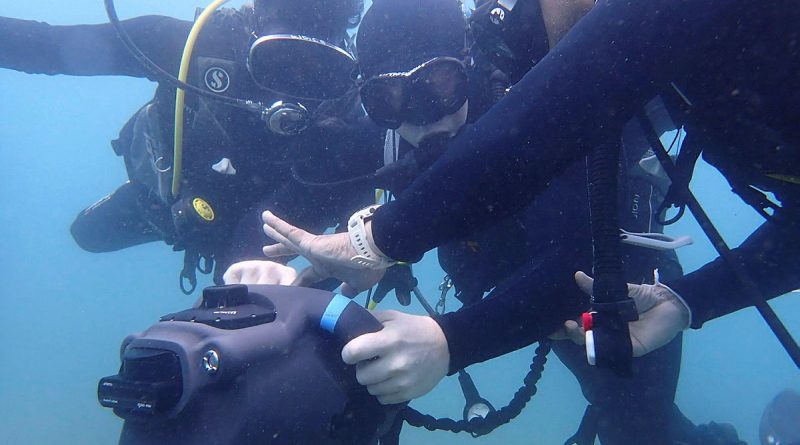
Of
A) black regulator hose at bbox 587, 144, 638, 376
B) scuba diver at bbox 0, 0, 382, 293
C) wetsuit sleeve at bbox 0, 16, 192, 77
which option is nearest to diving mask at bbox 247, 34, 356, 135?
scuba diver at bbox 0, 0, 382, 293

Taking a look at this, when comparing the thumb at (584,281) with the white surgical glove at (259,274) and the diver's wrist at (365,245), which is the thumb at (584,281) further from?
the white surgical glove at (259,274)

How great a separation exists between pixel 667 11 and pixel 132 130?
5.46 metres

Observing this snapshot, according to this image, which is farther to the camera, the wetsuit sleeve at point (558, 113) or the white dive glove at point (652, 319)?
the white dive glove at point (652, 319)

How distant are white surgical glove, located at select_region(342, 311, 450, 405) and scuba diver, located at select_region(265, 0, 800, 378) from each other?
0.77 feet

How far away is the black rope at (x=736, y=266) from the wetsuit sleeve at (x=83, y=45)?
159 inches

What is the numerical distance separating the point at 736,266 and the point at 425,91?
1991 millimetres

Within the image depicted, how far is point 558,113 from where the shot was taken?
150 centimetres

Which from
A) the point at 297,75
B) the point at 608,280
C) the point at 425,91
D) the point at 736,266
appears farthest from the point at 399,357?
the point at 297,75

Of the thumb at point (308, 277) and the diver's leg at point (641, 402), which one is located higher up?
the thumb at point (308, 277)

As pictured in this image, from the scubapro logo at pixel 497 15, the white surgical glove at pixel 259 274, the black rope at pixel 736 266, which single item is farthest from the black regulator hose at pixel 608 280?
the white surgical glove at pixel 259 274

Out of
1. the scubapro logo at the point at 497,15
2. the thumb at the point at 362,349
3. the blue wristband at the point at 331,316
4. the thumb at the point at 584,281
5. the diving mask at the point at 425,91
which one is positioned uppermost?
the diving mask at the point at 425,91

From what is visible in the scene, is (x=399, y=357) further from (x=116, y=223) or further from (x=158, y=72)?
(x=116, y=223)

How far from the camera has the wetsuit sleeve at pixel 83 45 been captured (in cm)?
429

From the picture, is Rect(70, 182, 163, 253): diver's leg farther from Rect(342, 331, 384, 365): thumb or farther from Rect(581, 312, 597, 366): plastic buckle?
Rect(581, 312, 597, 366): plastic buckle
